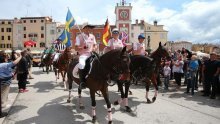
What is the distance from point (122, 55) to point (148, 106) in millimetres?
3743

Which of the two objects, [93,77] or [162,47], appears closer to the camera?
[93,77]

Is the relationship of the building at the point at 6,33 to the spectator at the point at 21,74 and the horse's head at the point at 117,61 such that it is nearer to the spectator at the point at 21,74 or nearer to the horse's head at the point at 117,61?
the spectator at the point at 21,74

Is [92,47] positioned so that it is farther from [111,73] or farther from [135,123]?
[135,123]

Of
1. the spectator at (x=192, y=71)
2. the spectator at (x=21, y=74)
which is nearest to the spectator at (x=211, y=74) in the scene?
the spectator at (x=192, y=71)

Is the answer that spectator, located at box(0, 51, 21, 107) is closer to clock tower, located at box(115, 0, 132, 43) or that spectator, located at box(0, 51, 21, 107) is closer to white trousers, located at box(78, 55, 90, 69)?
white trousers, located at box(78, 55, 90, 69)

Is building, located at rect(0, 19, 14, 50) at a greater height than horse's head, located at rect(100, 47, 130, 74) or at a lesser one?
greater

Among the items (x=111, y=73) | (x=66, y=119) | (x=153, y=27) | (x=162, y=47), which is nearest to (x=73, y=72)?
(x=66, y=119)

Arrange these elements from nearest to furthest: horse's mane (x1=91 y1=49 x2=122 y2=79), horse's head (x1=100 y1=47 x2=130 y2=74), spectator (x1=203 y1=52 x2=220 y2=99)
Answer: horse's head (x1=100 y1=47 x2=130 y2=74) < horse's mane (x1=91 y1=49 x2=122 y2=79) < spectator (x1=203 y1=52 x2=220 y2=99)

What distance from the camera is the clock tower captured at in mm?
79250

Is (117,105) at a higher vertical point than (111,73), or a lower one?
lower

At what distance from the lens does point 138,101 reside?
428 inches

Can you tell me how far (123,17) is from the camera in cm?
7969

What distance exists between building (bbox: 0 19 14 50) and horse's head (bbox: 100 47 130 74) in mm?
88919

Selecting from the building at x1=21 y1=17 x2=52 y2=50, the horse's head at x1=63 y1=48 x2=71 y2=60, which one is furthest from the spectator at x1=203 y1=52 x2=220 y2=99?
the building at x1=21 y1=17 x2=52 y2=50
